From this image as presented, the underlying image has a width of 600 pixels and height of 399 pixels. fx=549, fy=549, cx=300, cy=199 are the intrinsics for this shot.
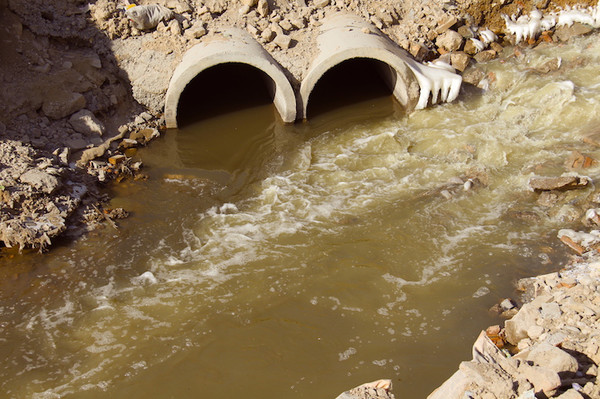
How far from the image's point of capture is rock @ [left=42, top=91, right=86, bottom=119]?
7230mm

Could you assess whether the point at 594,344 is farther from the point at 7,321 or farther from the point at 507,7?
the point at 507,7

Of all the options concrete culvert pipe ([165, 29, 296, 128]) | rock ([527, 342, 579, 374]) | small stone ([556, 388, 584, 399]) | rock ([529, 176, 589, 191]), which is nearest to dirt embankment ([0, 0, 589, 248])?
concrete culvert pipe ([165, 29, 296, 128])

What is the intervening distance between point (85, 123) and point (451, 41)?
552 centimetres

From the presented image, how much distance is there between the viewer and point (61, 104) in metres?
7.29

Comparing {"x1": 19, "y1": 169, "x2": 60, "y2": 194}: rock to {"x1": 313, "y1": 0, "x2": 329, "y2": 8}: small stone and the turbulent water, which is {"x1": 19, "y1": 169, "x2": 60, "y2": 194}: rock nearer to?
the turbulent water

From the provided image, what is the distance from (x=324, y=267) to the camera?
544 cm

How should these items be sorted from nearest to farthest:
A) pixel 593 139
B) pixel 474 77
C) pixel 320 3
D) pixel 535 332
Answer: pixel 535 332, pixel 593 139, pixel 474 77, pixel 320 3

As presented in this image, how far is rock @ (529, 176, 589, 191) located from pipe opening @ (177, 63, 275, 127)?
13.2 ft

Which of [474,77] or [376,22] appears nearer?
[474,77]

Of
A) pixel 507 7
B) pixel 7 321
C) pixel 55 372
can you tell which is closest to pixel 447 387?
pixel 55 372

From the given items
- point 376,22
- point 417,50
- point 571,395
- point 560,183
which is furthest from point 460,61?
point 571,395

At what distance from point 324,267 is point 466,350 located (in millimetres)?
1567

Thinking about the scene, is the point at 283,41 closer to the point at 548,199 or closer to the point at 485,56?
the point at 485,56

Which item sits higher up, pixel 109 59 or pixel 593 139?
pixel 109 59
